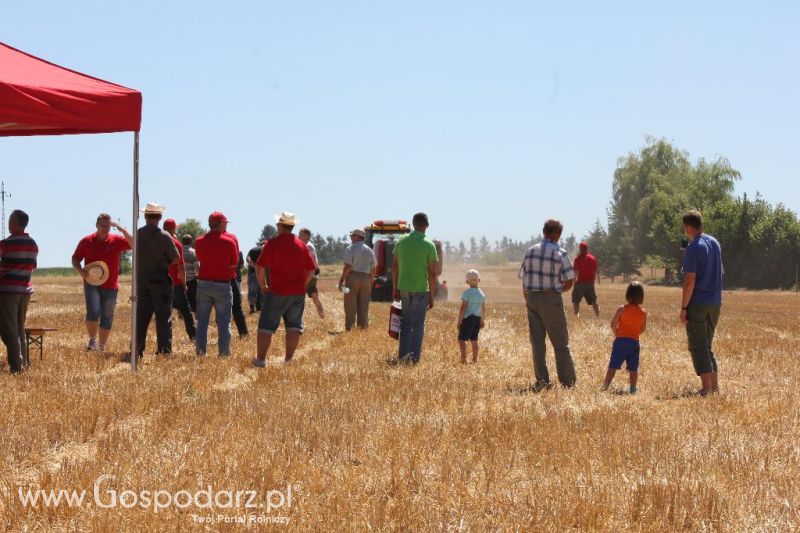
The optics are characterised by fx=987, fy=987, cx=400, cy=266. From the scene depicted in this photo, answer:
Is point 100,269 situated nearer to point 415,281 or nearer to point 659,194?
point 415,281

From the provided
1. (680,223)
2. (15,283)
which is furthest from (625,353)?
(680,223)

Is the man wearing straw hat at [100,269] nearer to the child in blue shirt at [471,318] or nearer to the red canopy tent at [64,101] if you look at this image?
the red canopy tent at [64,101]

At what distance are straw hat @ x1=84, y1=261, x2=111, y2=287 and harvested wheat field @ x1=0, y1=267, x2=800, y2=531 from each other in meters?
1.95

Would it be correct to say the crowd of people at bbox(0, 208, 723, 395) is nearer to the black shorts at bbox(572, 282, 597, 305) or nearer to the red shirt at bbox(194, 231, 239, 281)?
the red shirt at bbox(194, 231, 239, 281)

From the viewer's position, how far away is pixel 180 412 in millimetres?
7668

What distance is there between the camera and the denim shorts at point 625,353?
33.9ft

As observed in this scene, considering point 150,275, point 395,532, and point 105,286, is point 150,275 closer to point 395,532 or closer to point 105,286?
point 105,286

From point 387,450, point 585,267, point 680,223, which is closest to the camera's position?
point 387,450

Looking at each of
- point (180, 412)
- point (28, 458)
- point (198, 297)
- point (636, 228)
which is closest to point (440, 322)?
point (198, 297)

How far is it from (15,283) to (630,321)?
662 cm

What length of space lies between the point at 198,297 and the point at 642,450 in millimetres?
7994

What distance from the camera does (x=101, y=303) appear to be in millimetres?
13461

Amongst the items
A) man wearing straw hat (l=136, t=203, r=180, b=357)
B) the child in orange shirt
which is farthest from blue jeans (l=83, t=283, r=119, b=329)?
the child in orange shirt

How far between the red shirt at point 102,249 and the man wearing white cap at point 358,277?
5.07 meters
